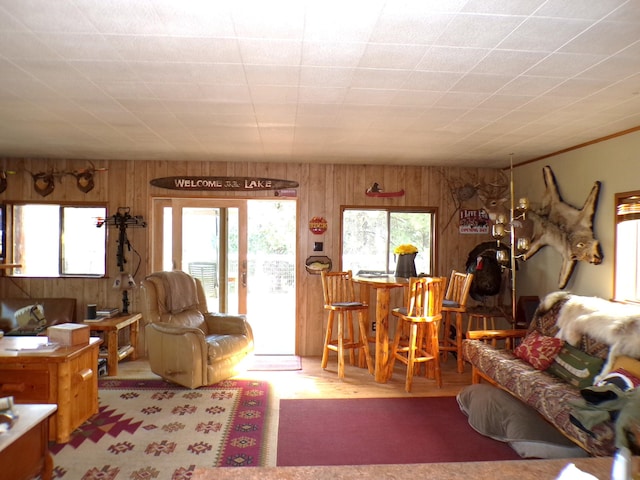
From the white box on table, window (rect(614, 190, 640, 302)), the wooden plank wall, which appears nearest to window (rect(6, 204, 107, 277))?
the wooden plank wall

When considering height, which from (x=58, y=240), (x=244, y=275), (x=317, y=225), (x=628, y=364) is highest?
(x=317, y=225)

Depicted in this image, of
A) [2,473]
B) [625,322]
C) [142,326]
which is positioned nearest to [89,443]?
[2,473]

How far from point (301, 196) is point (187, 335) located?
2254 mm

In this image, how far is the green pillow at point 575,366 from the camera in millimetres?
3008

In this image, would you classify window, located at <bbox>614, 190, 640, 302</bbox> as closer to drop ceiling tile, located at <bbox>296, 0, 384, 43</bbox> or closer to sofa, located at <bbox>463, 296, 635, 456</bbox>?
sofa, located at <bbox>463, 296, 635, 456</bbox>

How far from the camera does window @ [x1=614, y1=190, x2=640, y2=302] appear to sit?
3627 millimetres

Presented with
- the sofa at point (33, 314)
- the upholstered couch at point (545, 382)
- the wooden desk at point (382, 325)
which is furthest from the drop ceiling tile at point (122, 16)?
the sofa at point (33, 314)

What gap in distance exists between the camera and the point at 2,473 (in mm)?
1974

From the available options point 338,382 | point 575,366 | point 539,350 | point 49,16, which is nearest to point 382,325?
point 338,382

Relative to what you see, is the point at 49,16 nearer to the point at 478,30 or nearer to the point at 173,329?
the point at 478,30

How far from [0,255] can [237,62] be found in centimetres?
460

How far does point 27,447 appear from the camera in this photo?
86.7 inches

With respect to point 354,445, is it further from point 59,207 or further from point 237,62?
point 59,207

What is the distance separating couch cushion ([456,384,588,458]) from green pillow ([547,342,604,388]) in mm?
351
